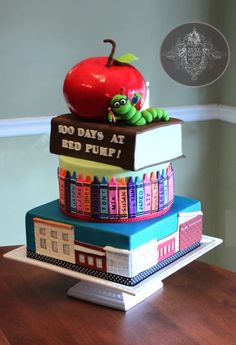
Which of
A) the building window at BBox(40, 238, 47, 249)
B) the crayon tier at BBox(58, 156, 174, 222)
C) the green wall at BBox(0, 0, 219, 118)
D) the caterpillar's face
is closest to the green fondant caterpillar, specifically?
the caterpillar's face

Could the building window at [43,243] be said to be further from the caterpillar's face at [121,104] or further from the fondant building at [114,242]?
the caterpillar's face at [121,104]

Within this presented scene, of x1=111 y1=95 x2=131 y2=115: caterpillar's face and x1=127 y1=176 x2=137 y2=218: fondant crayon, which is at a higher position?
x1=111 y1=95 x2=131 y2=115: caterpillar's face

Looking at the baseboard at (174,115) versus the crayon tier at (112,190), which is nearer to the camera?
the crayon tier at (112,190)

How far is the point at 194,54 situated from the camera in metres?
1.90

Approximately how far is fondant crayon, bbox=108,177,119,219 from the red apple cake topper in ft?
0.47

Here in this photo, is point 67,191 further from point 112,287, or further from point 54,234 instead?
point 112,287

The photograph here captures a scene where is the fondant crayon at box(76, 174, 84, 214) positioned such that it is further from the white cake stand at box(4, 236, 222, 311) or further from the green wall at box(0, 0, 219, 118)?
the green wall at box(0, 0, 219, 118)

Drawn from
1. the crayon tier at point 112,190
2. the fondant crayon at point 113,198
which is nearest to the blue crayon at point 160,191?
the crayon tier at point 112,190

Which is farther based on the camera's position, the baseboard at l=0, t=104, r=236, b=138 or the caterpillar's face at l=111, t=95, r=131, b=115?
the baseboard at l=0, t=104, r=236, b=138

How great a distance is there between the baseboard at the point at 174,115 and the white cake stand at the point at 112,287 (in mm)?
916

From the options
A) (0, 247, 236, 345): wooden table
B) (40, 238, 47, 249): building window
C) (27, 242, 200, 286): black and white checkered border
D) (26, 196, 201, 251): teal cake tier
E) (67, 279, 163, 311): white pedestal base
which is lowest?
(0, 247, 236, 345): wooden table

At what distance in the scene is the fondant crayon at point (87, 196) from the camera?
126 centimetres

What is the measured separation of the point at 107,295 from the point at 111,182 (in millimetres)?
262

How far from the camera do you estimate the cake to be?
1213 mm
